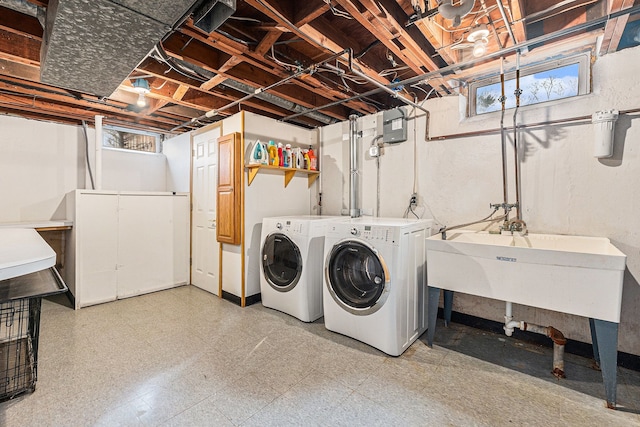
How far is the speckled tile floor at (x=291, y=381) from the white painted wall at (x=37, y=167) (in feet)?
5.72

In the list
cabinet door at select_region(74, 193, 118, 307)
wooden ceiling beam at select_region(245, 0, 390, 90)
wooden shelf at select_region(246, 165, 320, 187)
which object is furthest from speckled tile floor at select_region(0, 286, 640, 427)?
wooden ceiling beam at select_region(245, 0, 390, 90)

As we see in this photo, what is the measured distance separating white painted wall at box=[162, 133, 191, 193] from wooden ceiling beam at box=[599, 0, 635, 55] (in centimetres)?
417

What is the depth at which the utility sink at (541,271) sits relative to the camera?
1607mm

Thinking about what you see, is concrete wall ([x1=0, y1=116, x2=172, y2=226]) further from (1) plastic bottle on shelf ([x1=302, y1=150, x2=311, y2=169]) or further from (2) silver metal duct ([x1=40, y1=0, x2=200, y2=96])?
(1) plastic bottle on shelf ([x1=302, y1=150, x2=311, y2=169])

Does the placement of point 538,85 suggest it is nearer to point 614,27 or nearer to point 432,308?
point 614,27

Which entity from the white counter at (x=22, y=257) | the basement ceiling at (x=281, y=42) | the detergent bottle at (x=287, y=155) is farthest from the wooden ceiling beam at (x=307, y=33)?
the white counter at (x=22, y=257)

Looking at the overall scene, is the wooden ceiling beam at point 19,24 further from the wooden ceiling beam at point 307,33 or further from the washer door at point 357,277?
the washer door at point 357,277

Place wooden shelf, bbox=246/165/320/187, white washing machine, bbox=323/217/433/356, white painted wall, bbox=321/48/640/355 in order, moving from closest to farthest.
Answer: white painted wall, bbox=321/48/640/355 → white washing machine, bbox=323/217/433/356 → wooden shelf, bbox=246/165/320/187

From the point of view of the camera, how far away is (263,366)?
206cm

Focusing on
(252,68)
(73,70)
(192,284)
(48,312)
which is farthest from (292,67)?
(48,312)

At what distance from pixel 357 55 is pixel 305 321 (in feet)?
7.75

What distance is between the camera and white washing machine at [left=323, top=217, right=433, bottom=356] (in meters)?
2.15

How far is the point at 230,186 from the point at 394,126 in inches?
73.8

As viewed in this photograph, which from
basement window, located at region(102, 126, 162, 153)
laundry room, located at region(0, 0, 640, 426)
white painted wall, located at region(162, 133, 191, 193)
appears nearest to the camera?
laundry room, located at region(0, 0, 640, 426)
